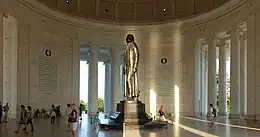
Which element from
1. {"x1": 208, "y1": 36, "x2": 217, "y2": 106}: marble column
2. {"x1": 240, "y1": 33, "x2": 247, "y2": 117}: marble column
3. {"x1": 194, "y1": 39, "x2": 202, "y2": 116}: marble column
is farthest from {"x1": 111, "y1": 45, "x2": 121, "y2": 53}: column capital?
{"x1": 240, "y1": 33, "x2": 247, "y2": 117}: marble column

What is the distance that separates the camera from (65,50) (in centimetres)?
3772

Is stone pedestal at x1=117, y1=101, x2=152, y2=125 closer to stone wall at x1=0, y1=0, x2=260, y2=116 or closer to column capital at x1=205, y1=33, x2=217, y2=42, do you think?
stone wall at x1=0, y1=0, x2=260, y2=116

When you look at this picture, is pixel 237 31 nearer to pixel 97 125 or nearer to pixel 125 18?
pixel 125 18

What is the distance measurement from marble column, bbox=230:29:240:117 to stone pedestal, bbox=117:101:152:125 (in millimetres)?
15323

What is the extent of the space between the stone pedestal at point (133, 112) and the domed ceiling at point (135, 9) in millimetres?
21277

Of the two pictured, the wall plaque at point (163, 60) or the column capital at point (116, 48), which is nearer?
the wall plaque at point (163, 60)

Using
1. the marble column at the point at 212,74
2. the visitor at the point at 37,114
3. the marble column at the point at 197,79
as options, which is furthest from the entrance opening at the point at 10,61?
the marble column at the point at 212,74

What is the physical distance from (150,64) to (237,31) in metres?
11.5

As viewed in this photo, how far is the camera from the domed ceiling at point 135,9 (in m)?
38.7

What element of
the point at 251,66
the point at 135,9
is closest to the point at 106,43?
the point at 135,9

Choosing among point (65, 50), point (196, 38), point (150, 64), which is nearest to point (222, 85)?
point (196, 38)

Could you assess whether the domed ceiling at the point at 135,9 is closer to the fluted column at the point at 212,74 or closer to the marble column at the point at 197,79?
the marble column at the point at 197,79

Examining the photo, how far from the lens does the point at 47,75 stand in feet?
115

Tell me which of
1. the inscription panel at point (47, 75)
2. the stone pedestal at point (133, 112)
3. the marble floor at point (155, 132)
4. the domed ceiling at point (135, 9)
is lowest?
the marble floor at point (155, 132)
